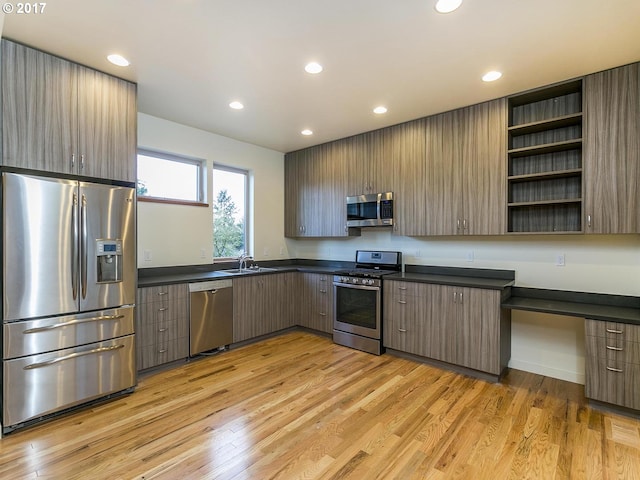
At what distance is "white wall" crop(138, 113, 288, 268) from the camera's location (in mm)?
3664

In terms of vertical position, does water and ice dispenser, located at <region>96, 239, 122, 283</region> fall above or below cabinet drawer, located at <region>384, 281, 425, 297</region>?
above

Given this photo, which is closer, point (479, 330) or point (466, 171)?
point (479, 330)

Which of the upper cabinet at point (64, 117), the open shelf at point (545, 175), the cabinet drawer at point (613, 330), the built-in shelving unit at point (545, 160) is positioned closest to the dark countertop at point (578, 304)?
the cabinet drawer at point (613, 330)

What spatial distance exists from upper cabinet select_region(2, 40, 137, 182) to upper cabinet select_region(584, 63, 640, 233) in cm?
396

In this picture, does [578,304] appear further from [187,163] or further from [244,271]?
[187,163]

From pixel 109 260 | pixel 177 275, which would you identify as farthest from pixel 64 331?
pixel 177 275

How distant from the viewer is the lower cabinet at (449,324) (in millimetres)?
3021

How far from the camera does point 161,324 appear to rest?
3.22m

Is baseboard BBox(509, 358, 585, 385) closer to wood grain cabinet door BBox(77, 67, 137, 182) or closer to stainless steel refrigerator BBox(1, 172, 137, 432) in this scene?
stainless steel refrigerator BBox(1, 172, 137, 432)

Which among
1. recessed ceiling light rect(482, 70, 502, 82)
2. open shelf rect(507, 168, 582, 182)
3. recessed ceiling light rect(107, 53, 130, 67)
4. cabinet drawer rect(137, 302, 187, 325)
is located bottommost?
cabinet drawer rect(137, 302, 187, 325)

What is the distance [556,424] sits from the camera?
92.2 inches

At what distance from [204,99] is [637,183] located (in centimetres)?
385

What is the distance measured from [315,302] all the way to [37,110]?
345 cm

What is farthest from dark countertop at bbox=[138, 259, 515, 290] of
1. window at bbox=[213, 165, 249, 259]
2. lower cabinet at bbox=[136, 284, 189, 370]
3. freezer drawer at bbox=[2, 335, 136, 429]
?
freezer drawer at bbox=[2, 335, 136, 429]
